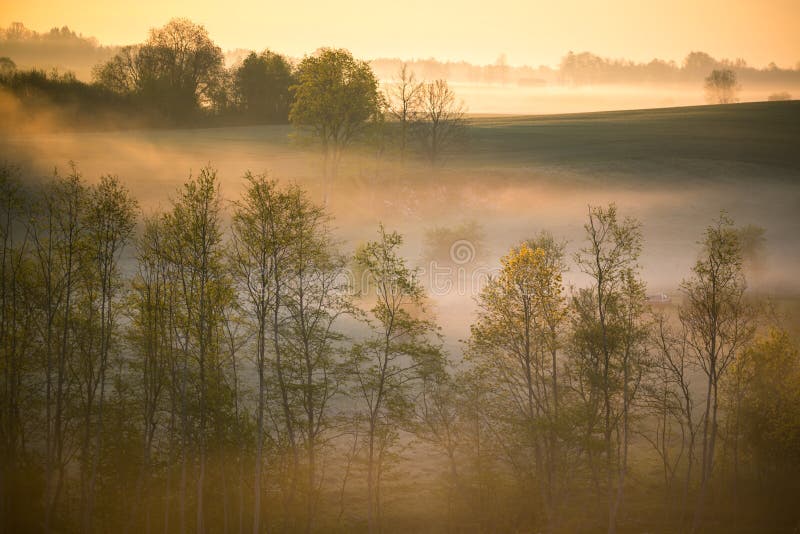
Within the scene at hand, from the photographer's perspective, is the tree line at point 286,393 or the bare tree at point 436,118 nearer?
the tree line at point 286,393

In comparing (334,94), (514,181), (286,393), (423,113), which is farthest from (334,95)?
(286,393)

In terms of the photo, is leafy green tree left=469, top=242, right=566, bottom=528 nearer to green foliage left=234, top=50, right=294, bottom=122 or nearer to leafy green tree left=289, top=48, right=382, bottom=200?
leafy green tree left=289, top=48, right=382, bottom=200

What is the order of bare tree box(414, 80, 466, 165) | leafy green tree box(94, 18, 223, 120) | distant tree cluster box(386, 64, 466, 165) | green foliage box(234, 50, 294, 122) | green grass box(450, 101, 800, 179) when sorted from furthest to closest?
green foliage box(234, 50, 294, 122)
leafy green tree box(94, 18, 223, 120)
green grass box(450, 101, 800, 179)
bare tree box(414, 80, 466, 165)
distant tree cluster box(386, 64, 466, 165)

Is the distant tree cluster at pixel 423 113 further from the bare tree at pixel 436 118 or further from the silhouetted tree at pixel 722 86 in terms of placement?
the silhouetted tree at pixel 722 86

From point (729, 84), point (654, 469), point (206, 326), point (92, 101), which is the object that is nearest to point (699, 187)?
point (654, 469)

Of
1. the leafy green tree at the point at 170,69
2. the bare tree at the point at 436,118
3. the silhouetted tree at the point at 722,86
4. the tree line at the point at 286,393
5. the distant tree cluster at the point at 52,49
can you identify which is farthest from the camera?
the silhouetted tree at the point at 722,86

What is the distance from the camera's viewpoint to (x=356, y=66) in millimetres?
59281

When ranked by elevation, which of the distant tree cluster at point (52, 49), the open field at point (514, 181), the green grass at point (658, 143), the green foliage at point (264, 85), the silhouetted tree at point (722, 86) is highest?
the silhouetted tree at point (722, 86)

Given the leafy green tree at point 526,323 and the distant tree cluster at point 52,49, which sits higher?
the distant tree cluster at point 52,49

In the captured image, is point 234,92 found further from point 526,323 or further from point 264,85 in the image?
point 526,323

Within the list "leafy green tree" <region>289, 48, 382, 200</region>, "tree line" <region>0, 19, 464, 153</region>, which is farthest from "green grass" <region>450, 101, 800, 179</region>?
"leafy green tree" <region>289, 48, 382, 200</region>

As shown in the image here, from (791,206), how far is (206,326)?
2611 inches

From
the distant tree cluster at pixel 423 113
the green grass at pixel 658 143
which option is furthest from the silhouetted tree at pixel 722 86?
the distant tree cluster at pixel 423 113

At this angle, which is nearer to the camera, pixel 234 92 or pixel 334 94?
pixel 334 94
